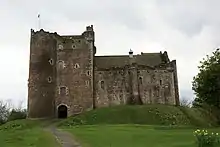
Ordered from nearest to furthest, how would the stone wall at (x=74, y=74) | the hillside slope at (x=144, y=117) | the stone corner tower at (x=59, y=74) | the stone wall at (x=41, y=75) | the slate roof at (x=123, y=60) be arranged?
the hillside slope at (x=144, y=117), the stone wall at (x=41, y=75), the stone corner tower at (x=59, y=74), the stone wall at (x=74, y=74), the slate roof at (x=123, y=60)

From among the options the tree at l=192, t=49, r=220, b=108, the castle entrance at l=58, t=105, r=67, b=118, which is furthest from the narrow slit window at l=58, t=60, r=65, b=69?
the tree at l=192, t=49, r=220, b=108

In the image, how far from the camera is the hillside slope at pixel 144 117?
213ft

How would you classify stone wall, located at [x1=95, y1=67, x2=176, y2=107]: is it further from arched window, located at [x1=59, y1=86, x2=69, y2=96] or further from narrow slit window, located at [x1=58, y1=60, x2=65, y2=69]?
narrow slit window, located at [x1=58, y1=60, x2=65, y2=69]

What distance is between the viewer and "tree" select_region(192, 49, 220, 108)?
53.2 m

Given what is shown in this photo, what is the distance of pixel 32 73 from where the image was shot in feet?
256

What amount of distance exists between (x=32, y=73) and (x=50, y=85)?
4.34 metres

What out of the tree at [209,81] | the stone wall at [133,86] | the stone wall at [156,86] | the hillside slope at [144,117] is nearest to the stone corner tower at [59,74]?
the stone wall at [133,86]

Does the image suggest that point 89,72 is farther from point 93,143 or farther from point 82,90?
point 93,143

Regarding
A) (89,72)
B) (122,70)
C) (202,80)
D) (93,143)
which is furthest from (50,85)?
(93,143)

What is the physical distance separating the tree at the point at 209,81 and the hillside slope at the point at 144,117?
1080 centimetres

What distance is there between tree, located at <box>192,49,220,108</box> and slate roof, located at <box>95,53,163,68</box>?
27.9 meters

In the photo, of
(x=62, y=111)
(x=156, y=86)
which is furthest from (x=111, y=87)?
(x=62, y=111)

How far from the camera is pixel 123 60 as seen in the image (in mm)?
86000

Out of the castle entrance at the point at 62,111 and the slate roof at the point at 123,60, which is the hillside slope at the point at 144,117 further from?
the slate roof at the point at 123,60
